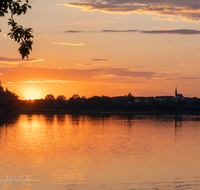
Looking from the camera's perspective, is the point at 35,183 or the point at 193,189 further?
the point at 35,183

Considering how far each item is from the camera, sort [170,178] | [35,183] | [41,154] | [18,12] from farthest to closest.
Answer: [41,154] < [170,178] < [35,183] < [18,12]

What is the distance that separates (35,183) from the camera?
2117 cm

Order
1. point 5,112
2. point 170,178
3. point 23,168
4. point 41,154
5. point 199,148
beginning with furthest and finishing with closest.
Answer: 1. point 5,112
2. point 199,148
3. point 41,154
4. point 23,168
5. point 170,178

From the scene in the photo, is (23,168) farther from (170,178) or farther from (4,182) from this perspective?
(170,178)

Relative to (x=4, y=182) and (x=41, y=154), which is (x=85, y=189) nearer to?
(x=4, y=182)

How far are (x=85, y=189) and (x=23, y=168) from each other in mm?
8038

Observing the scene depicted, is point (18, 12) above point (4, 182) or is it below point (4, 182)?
above

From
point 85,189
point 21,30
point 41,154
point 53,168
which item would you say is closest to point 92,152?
point 41,154

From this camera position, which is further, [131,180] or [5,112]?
[5,112]

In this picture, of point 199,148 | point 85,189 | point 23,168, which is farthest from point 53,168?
point 199,148

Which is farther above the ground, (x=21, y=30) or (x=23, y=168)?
(x=21, y=30)

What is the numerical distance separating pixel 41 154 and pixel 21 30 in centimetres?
2199

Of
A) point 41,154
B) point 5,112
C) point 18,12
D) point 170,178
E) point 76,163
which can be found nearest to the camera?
point 18,12

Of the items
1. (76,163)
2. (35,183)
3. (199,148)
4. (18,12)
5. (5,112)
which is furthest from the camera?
(5,112)
